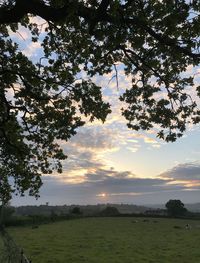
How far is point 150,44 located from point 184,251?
3824cm

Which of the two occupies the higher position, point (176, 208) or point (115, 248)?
point (176, 208)

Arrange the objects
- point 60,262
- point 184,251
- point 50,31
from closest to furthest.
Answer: point 50,31
point 60,262
point 184,251

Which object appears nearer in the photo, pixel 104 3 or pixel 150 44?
pixel 104 3

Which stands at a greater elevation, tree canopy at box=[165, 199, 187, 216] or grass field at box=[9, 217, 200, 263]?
tree canopy at box=[165, 199, 187, 216]

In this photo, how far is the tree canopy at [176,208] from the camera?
4638 inches

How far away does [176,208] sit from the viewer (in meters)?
119

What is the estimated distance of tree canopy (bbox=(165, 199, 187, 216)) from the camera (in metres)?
118

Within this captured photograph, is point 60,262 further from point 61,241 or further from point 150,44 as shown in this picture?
point 150,44

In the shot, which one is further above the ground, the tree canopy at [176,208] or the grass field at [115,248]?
the tree canopy at [176,208]

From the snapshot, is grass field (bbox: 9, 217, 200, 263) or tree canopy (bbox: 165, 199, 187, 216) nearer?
grass field (bbox: 9, 217, 200, 263)

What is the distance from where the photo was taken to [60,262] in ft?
130

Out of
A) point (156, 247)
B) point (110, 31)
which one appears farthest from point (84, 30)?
point (156, 247)

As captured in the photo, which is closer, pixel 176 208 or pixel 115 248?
pixel 115 248

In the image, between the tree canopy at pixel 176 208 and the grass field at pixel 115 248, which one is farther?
the tree canopy at pixel 176 208
